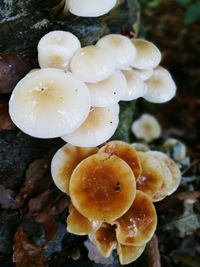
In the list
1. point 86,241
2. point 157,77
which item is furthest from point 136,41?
point 86,241

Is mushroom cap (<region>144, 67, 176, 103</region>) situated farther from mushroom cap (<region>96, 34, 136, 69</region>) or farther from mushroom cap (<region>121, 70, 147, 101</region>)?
mushroom cap (<region>96, 34, 136, 69</region>)

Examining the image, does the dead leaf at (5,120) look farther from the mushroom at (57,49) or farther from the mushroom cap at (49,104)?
the mushroom at (57,49)

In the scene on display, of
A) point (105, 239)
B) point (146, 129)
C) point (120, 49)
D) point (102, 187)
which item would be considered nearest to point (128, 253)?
point (105, 239)

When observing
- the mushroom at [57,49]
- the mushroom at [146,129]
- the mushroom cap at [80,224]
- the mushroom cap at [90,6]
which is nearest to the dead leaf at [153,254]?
the mushroom cap at [80,224]

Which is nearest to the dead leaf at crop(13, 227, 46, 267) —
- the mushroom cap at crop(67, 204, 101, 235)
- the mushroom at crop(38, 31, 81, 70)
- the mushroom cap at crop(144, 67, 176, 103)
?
the mushroom cap at crop(67, 204, 101, 235)

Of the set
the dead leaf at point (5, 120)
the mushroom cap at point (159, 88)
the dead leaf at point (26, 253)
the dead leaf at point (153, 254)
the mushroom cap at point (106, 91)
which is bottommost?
the dead leaf at point (153, 254)

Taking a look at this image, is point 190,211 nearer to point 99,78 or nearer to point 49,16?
point 99,78

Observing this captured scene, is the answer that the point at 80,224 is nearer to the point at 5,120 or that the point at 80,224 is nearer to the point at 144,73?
the point at 5,120

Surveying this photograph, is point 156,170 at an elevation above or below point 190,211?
above
